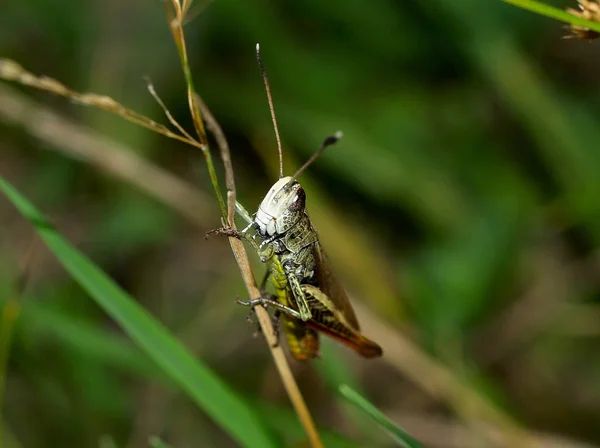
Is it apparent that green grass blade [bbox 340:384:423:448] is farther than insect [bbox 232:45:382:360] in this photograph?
No

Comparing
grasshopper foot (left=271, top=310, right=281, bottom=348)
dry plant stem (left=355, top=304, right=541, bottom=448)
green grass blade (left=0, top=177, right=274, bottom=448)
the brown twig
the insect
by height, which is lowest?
green grass blade (left=0, top=177, right=274, bottom=448)

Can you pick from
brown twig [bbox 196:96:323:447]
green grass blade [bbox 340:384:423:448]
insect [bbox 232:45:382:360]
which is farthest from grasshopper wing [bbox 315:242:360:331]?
green grass blade [bbox 340:384:423:448]

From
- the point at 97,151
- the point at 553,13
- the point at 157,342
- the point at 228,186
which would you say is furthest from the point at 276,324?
the point at 97,151

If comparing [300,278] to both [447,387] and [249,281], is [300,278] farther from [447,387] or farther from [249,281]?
[447,387]

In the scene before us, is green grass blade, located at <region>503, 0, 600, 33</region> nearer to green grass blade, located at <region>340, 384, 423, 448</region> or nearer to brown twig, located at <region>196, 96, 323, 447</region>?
brown twig, located at <region>196, 96, 323, 447</region>

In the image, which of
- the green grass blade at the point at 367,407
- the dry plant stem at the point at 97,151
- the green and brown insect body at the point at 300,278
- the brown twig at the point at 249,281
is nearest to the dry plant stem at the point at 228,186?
the brown twig at the point at 249,281

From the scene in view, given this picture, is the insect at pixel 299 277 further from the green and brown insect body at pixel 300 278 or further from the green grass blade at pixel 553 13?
the green grass blade at pixel 553 13

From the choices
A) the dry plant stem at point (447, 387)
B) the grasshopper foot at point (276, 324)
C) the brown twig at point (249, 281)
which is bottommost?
the brown twig at point (249, 281)

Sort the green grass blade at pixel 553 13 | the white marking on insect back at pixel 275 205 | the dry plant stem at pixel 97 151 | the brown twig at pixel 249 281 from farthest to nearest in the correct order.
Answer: the dry plant stem at pixel 97 151, the white marking on insect back at pixel 275 205, the brown twig at pixel 249 281, the green grass blade at pixel 553 13
